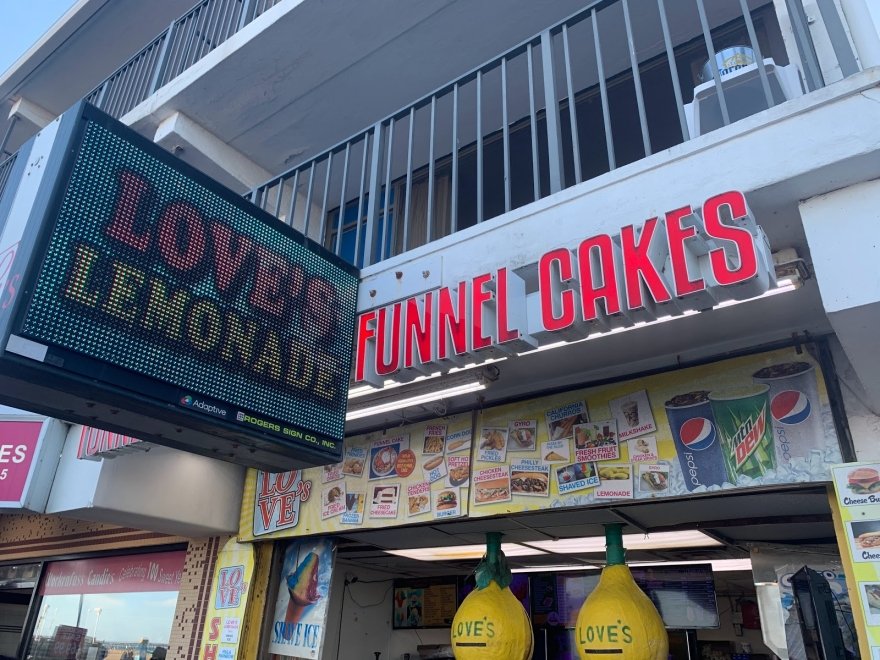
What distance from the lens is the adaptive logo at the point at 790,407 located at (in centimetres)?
341

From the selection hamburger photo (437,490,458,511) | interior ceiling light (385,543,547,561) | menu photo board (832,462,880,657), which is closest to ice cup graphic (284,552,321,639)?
interior ceiling light (385,543,547,561)

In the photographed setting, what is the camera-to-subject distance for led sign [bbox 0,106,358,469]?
2.69 meters

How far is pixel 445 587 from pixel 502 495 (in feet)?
14.3

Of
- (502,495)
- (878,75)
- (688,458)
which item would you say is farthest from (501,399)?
(878,75)

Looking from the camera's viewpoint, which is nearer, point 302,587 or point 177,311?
point 177,311

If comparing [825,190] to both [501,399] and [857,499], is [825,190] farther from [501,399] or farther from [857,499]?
[501,399]

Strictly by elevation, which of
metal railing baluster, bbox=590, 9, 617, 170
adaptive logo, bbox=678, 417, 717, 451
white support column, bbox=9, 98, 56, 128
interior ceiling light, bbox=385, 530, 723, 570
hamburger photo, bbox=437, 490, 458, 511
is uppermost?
white support column, bbox=9, 98, 56, 128

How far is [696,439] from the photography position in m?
3.67

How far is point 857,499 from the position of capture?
117 inches

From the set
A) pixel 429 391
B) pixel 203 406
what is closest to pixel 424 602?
pixel 429 391

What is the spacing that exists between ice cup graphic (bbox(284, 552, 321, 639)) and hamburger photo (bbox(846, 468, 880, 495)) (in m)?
4.03

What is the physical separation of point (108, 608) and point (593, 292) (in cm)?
646

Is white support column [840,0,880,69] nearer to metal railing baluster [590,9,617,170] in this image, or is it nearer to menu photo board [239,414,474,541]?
metal railing baluster [590,9,617,170]

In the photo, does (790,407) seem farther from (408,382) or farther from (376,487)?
(376,487)
